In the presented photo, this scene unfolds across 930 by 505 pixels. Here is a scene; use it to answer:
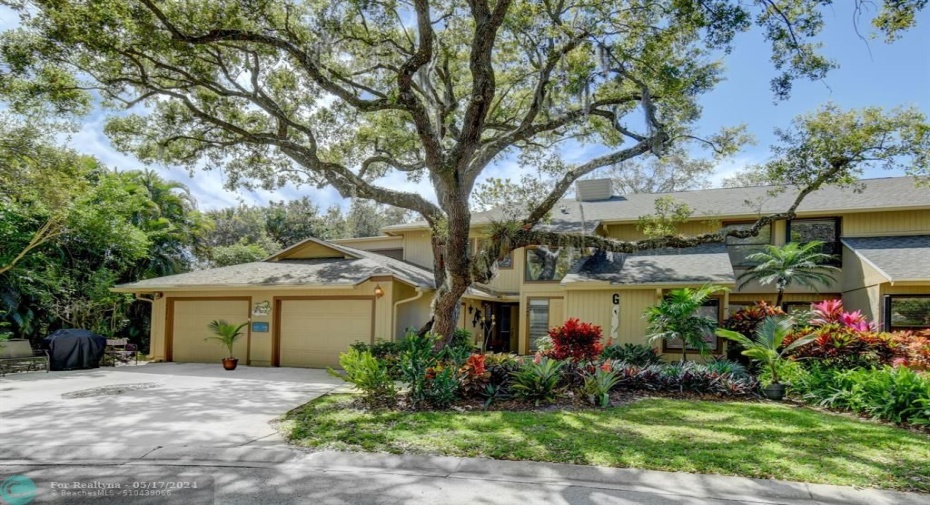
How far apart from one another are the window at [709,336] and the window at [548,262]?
3.46 meters

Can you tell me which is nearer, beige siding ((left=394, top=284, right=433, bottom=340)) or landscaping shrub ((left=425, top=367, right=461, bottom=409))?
landscaping shrub ((left=425, top=367, right=461, bottom=409))

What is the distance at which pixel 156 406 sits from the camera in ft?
26.2

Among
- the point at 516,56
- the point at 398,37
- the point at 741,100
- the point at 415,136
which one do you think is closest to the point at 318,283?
the point at 415,136

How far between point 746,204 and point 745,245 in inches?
83.9

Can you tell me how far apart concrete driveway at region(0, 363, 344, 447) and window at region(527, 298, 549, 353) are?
6000 millimetres

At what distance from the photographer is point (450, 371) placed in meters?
8.05

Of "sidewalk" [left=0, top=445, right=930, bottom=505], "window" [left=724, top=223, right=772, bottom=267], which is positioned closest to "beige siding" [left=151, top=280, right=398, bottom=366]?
"sidewalk" [left=0, top=445, right=930, bottom=505]

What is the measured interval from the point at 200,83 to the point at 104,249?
7.79 metres

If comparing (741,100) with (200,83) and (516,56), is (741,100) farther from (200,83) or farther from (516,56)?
(200,83)

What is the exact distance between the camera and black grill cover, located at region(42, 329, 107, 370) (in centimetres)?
1265

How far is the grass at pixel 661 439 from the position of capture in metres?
4.99

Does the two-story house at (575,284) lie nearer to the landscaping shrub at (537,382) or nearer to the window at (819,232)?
the window at (819,232)

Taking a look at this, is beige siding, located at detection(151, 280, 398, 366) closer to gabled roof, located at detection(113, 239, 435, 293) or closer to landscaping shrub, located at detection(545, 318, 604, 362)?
gabled roof, located at detection(113, 239, 435, 293)

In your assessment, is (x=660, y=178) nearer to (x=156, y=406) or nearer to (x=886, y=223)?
(x=886, y=223)
